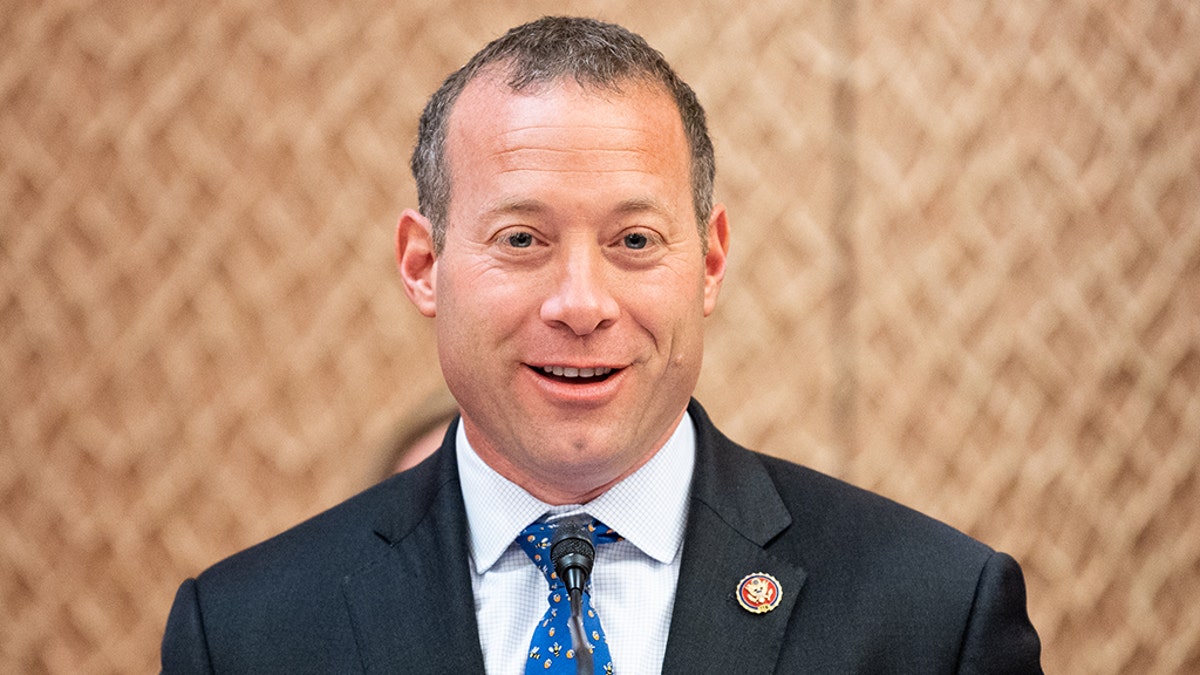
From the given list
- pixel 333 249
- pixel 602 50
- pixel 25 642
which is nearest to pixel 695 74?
pixel 333 249

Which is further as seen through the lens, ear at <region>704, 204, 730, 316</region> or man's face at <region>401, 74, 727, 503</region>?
ear at <region>704, 204, 730, 316</region>

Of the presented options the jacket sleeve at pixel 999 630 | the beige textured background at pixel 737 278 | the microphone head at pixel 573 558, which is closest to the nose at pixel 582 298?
the microphone head at pixel 573 558

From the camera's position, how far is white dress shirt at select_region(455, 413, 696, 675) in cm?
156

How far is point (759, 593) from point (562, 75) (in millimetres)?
658

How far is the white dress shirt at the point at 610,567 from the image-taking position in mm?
1562

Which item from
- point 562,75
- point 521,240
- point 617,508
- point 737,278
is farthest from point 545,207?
point 737,278

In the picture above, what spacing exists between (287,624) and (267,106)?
1.21 meters

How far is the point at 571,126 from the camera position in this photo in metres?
1.49

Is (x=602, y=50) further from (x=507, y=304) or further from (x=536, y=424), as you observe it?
(x=536, y=424)

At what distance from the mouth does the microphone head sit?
0.18 meters

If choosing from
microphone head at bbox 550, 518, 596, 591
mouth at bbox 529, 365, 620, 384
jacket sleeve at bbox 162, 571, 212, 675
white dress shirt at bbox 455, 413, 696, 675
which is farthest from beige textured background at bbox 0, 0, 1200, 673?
microphone head at bbox 550, 518, 596, 591

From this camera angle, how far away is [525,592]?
160 cm

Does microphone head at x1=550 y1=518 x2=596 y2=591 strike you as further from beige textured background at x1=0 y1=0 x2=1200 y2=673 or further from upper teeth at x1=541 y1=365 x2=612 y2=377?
beige textured background at x1=0 y1=0 x2=1200 y2=673

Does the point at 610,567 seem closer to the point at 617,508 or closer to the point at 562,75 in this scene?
the point at 617,508
